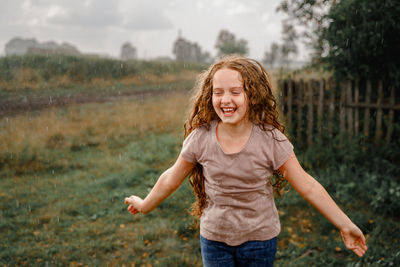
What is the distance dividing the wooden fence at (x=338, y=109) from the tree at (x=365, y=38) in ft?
0.95

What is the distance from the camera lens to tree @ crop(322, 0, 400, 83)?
4.93 meters

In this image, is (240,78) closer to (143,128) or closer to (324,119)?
(324,119)

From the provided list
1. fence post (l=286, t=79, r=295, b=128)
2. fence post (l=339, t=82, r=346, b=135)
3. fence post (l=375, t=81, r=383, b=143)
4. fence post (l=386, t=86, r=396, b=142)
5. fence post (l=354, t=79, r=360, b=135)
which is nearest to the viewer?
fence post (l=386, t=86, r=396, b=142)

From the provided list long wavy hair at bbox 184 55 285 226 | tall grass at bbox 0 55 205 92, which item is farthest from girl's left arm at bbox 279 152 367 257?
tall grass at bbox 0 55 205 92

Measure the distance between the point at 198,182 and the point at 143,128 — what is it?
27.7 feet

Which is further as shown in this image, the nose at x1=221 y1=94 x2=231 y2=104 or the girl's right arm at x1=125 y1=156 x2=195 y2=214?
the girl's right arm at x1=125 y1=156 x2=195 y2=214

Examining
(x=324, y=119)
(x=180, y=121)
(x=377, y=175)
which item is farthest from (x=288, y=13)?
(x=180, y=121)

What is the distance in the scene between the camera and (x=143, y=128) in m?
10.2

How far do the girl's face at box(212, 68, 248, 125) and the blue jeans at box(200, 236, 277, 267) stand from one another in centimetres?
67

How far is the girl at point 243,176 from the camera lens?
1698 mm

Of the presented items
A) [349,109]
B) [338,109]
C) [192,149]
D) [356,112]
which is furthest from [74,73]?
[192,149]

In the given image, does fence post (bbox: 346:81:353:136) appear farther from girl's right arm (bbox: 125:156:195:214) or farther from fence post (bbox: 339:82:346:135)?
girl's right arm (bbox: 125:156:195:214)

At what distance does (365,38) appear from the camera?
517 centimetres

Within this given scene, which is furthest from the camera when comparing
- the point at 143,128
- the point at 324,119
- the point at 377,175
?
the point at 143,128
